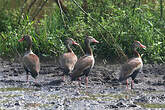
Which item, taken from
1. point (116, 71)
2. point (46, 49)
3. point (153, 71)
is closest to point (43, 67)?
point (46, 49)

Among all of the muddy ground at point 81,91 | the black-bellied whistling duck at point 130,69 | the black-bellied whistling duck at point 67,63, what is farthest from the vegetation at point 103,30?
the black-bellied whistling duck at point 130,69

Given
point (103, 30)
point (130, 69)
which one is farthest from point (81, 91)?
point (103, 30)

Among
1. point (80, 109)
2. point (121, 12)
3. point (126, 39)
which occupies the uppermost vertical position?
point (121, 12)

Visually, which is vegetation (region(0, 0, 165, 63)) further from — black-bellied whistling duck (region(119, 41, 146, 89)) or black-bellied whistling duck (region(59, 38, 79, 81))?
black-bellied whistling duck (region(119, 41, 146, 89))

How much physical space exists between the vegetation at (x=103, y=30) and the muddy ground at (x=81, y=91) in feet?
1.63

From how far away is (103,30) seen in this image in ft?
40.0

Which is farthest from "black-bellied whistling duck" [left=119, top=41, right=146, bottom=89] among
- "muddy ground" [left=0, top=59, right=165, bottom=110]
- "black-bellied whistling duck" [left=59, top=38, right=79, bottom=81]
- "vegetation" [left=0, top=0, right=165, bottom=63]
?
"vegetation" [left=0, top=0, right=165, bottom=63]

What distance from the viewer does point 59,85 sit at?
9969mm

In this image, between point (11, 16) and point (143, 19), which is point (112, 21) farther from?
point (11, 16)

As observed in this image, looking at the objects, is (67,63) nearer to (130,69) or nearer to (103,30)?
(130,69)

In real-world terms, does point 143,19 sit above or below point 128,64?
above

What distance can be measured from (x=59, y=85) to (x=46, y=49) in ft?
8.92

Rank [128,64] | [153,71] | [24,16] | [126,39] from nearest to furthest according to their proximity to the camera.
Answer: [128,64] → [153,71] → [126,39] → [24,16]

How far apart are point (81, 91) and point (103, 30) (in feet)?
10.9
